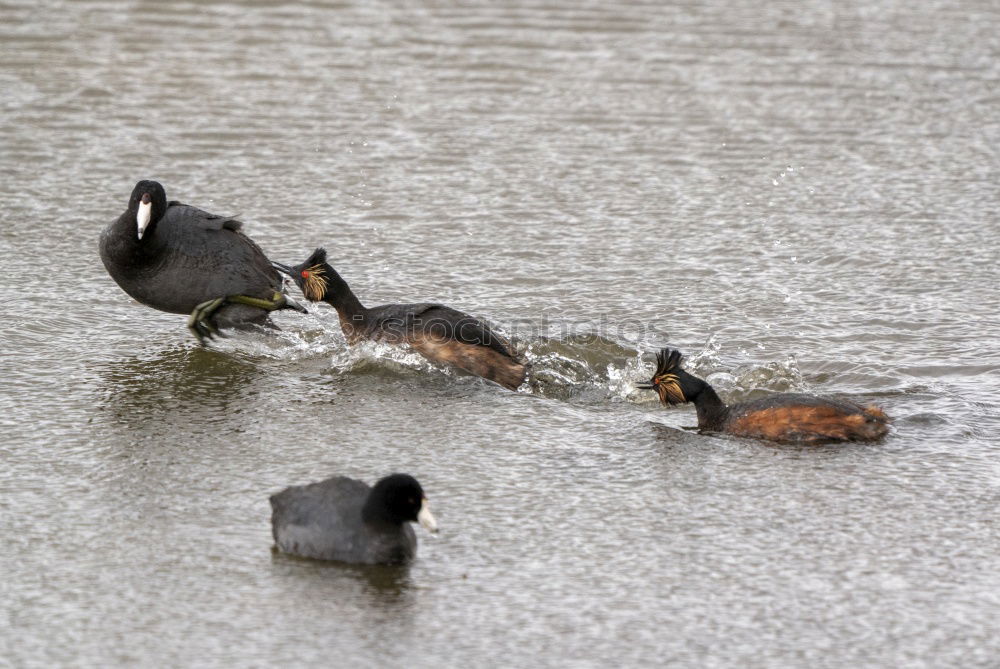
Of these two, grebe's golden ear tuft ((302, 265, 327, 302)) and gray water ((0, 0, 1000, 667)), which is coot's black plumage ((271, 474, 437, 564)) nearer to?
gray water ((0, 0, 1000, 667))

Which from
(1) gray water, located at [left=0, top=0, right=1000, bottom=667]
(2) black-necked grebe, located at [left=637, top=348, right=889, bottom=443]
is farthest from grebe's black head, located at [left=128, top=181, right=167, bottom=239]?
(2) black-necked grebe, located at [left=637, top=348, right=889, bottom=443]

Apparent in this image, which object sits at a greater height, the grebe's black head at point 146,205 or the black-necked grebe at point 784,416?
the grebe's black head at point 146,205

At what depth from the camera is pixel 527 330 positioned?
8.57m

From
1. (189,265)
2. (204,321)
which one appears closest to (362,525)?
(204,321)

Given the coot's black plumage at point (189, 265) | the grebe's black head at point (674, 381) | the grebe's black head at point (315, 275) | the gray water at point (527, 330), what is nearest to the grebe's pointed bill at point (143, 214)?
the coot's black plumage at point (189, 265)

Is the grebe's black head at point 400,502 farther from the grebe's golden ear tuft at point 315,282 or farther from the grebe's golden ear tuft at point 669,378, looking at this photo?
the grebe's golden ear tuft at point 315,282

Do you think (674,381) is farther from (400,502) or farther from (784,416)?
(400,502)

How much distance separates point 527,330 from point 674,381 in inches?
61.3

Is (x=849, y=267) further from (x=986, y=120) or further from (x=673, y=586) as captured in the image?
(x=673, y=586)

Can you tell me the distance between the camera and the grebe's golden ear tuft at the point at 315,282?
26.5 feet

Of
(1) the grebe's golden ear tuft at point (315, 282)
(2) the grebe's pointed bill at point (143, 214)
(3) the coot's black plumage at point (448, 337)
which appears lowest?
(3) the coot's black plumage at point (448, 337)

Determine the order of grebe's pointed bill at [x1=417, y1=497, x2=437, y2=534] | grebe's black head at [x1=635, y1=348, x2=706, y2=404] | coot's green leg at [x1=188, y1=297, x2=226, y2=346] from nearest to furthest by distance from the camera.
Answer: grebe's pointed bill at [x1=417, y1=497, x2=437, y2=534], grebe's black head at [x1=635, y1=348, x2=706, y2=404], coot's green leg at [x1=188, y1=297, x2=226, y2=346]

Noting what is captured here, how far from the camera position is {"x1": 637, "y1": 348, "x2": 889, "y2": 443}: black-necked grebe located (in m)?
6.86

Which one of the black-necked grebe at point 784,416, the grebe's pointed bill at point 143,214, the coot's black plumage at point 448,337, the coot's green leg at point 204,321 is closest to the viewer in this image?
the black-necked grebe at point 784,416
